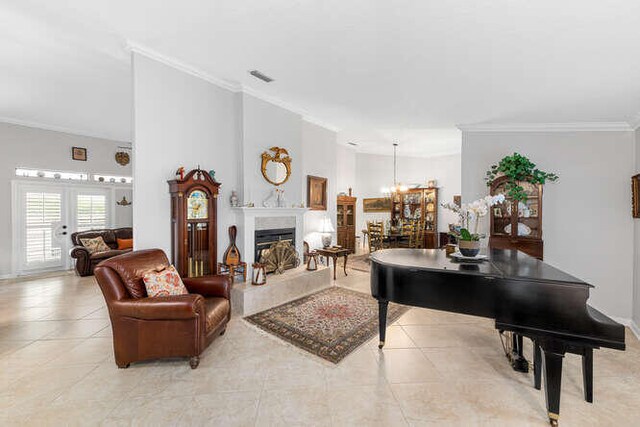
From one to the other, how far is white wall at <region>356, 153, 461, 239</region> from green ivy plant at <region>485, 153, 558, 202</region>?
3783mm

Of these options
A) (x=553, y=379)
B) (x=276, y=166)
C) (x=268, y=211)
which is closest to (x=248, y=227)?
(x=268, y=211)

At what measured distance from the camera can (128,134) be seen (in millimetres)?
6520

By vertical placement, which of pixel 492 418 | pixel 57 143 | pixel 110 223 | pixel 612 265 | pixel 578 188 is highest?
pixel 57 143

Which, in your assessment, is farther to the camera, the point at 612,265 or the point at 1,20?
the point at 612,265

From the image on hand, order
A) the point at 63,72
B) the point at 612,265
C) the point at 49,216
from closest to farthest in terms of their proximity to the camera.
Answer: the point at 63,72
the point at 612,265
the point at 49,216

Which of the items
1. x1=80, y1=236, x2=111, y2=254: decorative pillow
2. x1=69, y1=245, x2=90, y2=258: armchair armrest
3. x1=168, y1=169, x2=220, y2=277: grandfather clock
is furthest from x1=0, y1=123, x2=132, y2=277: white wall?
x1=168, y1=169, x2=220, y2=277: grandfather clock

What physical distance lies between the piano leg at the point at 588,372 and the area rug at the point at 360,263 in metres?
4.03

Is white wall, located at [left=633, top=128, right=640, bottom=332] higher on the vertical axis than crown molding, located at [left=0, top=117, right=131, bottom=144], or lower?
lower

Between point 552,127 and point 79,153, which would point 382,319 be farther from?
point 79,153

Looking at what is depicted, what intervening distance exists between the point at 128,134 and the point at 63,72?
3127 mm

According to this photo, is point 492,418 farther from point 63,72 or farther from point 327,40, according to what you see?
point 63,72

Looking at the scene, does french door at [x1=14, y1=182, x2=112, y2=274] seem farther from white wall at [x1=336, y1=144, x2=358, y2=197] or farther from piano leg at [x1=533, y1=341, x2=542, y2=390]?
piano leg at [x1=533, y1=341, x2=542, y2=390]

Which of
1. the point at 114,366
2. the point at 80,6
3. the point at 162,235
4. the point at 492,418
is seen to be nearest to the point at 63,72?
the point at 80,6

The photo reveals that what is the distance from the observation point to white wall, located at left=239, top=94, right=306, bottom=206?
13.4ft
